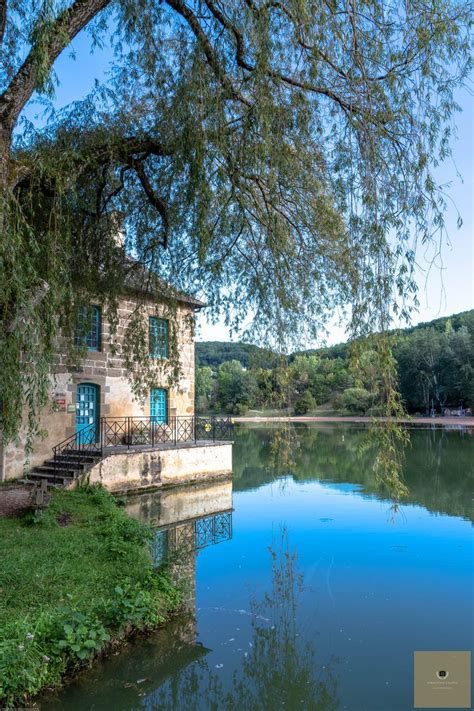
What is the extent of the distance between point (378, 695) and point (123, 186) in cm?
570

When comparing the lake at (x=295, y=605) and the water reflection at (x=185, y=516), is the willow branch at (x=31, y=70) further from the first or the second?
the water reflection at (x=185, y=516)

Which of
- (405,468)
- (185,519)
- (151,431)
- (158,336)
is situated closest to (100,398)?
(151,431)

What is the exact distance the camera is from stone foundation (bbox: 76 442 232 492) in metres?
12.0

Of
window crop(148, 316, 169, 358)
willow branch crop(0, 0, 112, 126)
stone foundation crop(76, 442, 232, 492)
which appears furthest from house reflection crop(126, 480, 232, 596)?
willow branch crop(0, 0, 112, 126)

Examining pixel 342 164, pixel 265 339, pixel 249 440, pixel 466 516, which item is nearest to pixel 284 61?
pixel 342 164

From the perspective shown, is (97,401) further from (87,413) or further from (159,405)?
(159,405)

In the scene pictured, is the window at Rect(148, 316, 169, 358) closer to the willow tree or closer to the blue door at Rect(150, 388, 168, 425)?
the willow tree

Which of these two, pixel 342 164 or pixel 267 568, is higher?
pixel 342 164

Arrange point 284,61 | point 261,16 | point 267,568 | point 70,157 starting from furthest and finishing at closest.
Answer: point 267,568 < point 70,157 < point 284,61 < point 261,16

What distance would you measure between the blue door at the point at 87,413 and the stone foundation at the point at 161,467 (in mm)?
1721

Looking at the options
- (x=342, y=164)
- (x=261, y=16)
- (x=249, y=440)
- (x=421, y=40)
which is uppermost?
(x=261, y=16)

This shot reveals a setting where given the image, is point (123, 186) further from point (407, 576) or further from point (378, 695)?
point (407, 576)

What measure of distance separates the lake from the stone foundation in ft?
2.57

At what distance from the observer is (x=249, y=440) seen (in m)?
30.4
